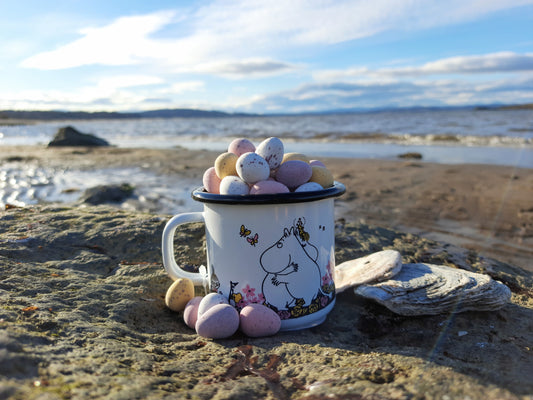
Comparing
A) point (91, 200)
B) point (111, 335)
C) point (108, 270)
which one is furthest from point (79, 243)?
point (91, 200)

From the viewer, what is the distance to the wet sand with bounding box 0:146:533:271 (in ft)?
17.7

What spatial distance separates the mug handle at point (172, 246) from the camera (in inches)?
114

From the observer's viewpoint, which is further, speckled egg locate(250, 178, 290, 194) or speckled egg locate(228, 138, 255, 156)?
speckled egg locate(228, 138, 255, 156)

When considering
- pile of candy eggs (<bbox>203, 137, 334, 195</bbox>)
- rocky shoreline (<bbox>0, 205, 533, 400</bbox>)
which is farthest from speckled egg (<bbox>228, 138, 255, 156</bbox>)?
rocky shoreline (<bbox>0, 205, 533, 400</bbox>)

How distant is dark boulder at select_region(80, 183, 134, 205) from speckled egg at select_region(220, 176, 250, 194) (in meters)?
5.69

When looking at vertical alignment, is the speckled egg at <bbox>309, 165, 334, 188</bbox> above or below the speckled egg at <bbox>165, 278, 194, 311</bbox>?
above

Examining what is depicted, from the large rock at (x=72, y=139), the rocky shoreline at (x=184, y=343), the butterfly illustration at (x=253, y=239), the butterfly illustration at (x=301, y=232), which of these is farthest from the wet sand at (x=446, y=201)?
the large rock at (x=72, y=139)

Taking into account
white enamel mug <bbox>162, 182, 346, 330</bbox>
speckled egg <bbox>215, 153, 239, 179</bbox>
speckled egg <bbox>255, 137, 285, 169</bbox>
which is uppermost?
speckled egg <bbox>255, 137, 285, 169</bbox>

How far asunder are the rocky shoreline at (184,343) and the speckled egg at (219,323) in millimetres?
55

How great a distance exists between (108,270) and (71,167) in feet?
35.7

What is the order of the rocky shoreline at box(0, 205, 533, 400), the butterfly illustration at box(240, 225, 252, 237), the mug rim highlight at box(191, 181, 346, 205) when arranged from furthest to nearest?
the butterfly illustration at box(240, 225, 252, 237)
the mug rim highlight at box(191, 181, 346, 205)
the rocky shoreline at box(0, 205, 533, 400)

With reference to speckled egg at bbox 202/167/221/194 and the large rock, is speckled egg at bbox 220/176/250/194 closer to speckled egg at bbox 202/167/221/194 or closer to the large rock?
speckled egg at bbox 202/167/221/194

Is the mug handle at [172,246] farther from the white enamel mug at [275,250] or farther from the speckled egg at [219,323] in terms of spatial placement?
the speckled egg at [219,323]

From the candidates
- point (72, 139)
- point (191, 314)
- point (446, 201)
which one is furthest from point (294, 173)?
point (72, 139)
